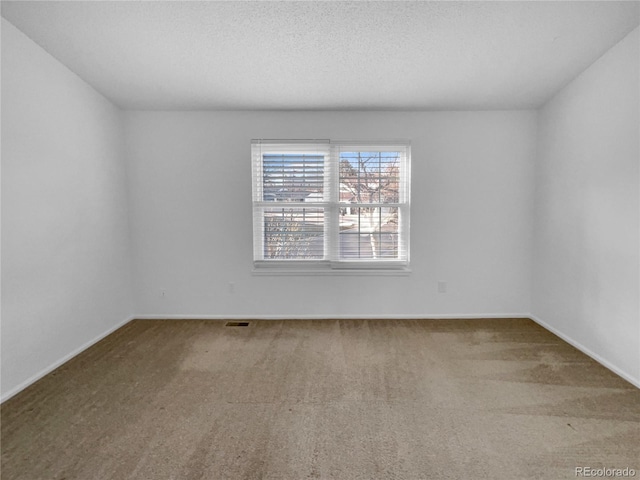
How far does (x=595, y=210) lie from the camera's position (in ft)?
8.50

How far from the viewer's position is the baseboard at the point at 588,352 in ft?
7.26

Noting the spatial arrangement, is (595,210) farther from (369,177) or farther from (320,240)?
(320,240)

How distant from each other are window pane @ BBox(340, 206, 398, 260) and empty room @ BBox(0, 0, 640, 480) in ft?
0.08

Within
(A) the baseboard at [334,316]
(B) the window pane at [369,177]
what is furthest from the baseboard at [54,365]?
(B) the window pane at [369,177]

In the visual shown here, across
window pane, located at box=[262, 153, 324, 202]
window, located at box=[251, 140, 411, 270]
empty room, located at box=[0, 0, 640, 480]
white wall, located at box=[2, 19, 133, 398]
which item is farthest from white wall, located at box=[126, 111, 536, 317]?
white wall, located at box=[2, 19, 133, 398]

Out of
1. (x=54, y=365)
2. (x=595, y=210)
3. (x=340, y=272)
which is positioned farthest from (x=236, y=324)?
(x=595, y=210)

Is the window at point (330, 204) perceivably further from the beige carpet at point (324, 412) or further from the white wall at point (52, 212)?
the white wall at point (52, 212)

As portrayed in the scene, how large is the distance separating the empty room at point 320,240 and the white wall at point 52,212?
0.06ft

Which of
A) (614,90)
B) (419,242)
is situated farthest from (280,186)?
(614,90)

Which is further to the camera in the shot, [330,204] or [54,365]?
[330,204]

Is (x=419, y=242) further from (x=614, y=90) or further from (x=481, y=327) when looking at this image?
(x=614, y=90)

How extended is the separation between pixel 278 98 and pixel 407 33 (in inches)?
55.7

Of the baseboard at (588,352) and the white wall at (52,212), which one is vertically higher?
the white wall at (52,212)

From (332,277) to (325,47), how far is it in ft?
7.41
